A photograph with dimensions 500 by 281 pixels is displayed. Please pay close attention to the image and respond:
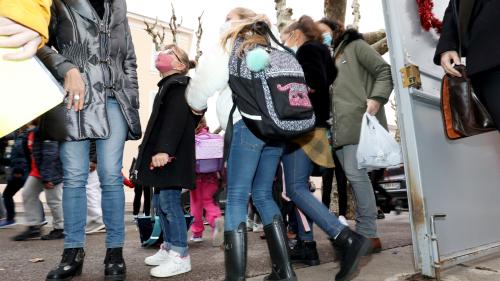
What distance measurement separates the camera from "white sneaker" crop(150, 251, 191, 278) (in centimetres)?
→ 281

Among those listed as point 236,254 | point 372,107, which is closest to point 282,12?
point 372,107

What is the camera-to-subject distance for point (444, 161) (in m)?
2.74

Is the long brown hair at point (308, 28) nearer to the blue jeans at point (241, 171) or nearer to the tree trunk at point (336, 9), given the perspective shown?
the blue jeans at point (241, 171)

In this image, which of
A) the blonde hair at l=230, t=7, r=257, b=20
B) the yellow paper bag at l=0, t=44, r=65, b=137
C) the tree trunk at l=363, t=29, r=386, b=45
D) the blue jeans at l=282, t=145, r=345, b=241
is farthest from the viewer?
the tree trunk at l=363, t=29, r=386, b=45

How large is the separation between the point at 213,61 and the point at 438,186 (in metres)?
1.56

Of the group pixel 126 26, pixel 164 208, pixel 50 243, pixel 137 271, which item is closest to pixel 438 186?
pixel 164 208

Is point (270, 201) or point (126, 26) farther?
point (126, 26)

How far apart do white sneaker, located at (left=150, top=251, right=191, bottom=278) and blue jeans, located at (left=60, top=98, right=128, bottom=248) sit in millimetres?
300

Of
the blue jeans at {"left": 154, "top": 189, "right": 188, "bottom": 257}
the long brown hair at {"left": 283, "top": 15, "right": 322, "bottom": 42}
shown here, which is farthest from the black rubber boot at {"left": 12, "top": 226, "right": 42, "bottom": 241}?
the long brown hair at {"left": 283, "top": 15, "right": 322, "bottom": 42}

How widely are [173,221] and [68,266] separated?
80cm

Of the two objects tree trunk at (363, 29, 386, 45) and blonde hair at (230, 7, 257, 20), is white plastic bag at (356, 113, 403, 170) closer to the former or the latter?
blonde hair at (230, 7, 257, 20)

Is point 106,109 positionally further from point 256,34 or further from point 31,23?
point 31,23

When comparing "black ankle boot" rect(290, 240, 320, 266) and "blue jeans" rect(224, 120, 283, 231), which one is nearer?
"blue jeans" rect(224, 120, 283, 231)

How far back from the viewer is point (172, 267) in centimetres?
286
